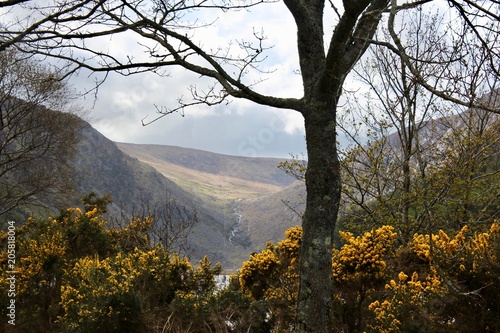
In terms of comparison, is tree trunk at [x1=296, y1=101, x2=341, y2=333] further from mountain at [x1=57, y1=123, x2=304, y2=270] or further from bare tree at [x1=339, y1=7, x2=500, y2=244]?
mountain at [x1=57, y1=123, x2=304, y2=270]

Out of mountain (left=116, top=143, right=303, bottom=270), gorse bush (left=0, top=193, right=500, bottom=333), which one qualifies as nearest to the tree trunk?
gorse bush (left=0, top=193, right=500, bottom=333)

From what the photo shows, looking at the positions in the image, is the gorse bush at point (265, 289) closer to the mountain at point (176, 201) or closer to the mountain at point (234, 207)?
the mountain at point (234, 207)

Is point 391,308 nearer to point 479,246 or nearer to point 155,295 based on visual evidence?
point 479,246

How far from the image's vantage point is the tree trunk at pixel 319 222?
12.1 feet

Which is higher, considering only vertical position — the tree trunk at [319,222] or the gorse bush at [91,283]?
the tree trunk at [319,222]

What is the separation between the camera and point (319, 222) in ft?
12.5

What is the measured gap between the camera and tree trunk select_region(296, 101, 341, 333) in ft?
12.1

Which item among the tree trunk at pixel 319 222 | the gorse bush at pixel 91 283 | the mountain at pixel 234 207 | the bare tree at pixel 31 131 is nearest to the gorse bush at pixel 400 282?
the tree trunk at pixel 319 222

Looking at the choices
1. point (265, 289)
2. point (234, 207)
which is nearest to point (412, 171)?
point (265, 289)

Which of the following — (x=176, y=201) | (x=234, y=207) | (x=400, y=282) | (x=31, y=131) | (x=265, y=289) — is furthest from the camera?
(x=234, y=207)

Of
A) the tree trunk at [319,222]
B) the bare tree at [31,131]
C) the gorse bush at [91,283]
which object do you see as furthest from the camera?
the bare tree at [31,131]

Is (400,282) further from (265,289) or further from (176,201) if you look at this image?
(176,201)

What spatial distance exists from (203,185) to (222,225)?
50688mm

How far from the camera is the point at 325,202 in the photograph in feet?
12.5
